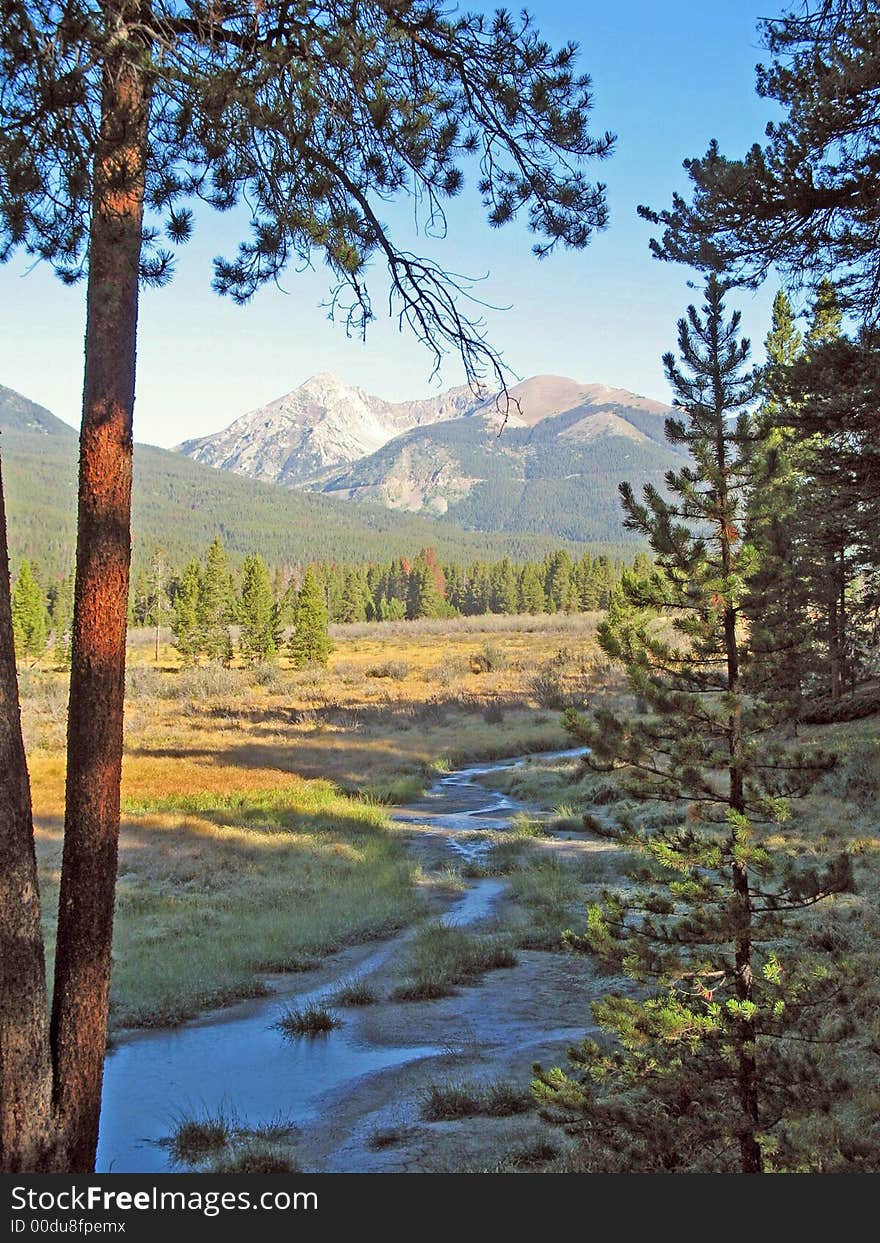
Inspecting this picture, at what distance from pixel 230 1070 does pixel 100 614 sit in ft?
21.1

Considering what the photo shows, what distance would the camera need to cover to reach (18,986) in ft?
13.7

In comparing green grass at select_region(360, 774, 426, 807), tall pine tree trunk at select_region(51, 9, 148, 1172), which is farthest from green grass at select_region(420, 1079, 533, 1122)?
green grass at select_region(360, 774, 426, 807)

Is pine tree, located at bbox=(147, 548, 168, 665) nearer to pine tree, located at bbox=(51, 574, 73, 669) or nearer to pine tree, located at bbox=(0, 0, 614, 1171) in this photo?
pine tree, located at bbox=(51, 574, 73, 669)

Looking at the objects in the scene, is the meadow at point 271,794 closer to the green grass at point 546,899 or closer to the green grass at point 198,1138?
the green grass at point 546,899

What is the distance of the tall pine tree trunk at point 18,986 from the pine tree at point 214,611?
62.6 meters

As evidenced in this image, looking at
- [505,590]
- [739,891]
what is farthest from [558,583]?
[739,891]

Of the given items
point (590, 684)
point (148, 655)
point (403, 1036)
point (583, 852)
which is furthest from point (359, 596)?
point (403, 1036)

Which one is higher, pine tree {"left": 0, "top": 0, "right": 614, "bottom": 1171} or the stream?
pine tree {"left": 0, "top": 0, "right": 614, "bottom": 1171}

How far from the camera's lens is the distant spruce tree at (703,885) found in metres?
5.62

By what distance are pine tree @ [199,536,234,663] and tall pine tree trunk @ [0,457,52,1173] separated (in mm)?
62621

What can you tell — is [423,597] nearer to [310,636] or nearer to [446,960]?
[310,636]

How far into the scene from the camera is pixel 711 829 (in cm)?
1728

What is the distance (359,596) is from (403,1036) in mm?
113314

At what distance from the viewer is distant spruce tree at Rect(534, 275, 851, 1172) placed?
5625mm
